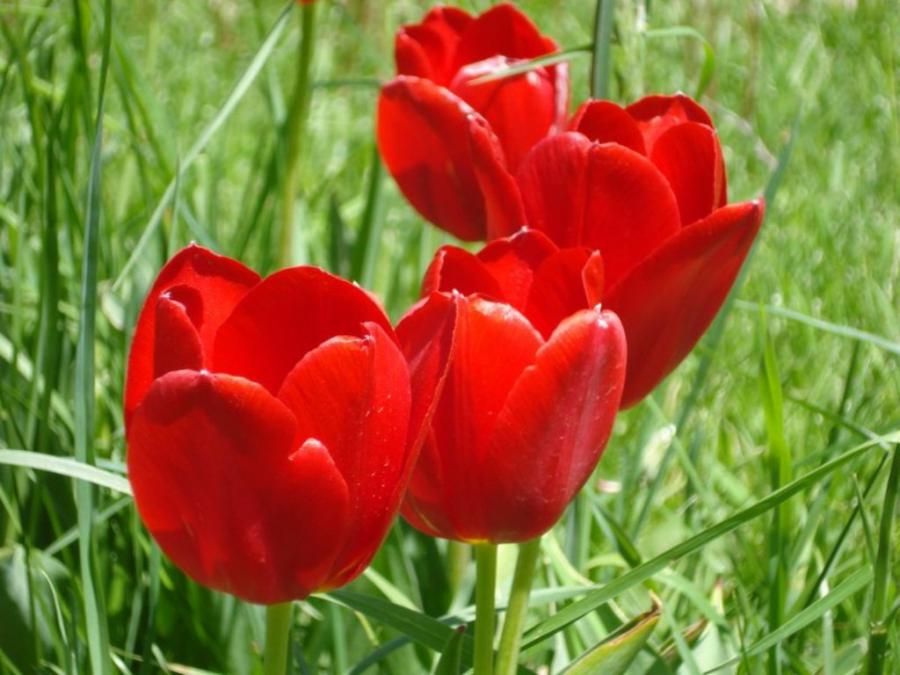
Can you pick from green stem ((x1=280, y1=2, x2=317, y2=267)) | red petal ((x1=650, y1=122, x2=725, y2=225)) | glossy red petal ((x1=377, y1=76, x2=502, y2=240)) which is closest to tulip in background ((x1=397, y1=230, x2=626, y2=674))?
red petal ((x1=650, y1=122, x2=725, y2=225))

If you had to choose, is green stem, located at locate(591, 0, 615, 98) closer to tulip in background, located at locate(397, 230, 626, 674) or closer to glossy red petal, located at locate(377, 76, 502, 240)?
glossy red petal, located at locate(377, 76, 502, 240)

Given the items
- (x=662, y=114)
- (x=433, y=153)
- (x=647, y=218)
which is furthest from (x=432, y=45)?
(x=647, y=218)

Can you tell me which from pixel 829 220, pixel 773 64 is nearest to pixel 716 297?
pixel 829 220

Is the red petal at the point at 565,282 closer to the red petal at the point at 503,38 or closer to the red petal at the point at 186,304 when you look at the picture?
the red petal at the point at 186,304

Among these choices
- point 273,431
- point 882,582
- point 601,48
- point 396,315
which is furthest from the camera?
point 396,315

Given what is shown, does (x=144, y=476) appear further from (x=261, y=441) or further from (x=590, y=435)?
(x=590, y=435)

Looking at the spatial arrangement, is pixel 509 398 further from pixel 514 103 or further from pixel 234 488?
pixel 514 103

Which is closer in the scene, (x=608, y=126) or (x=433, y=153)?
(x=608, y=126)

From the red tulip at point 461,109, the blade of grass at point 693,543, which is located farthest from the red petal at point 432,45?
the blade of grass at point 693,543
